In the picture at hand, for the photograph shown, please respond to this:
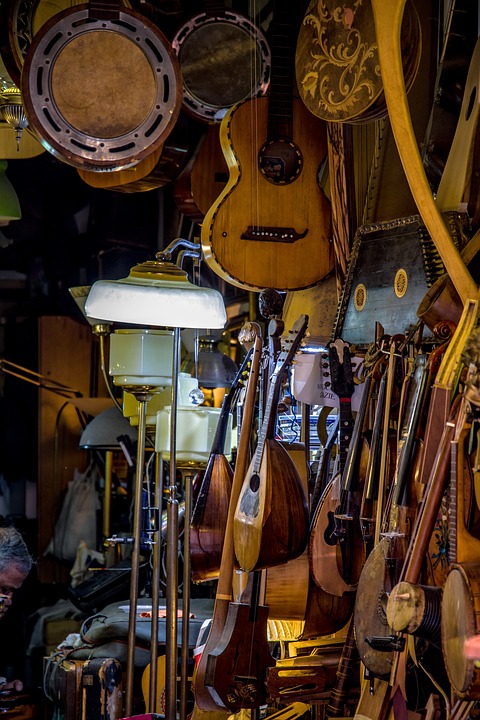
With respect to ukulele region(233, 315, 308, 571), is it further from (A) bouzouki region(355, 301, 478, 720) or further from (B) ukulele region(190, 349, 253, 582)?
(A) bouzouki region(355, 301, 478, 720)

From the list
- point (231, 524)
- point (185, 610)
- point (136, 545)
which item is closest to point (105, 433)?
point (136, 545)

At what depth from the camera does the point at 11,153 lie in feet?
15.0

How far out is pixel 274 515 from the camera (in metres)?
2.91

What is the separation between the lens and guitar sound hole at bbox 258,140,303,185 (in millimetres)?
3512

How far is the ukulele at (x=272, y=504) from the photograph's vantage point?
291 centimetres

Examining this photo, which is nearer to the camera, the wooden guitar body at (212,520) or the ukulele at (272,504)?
the ukulele at (272,504)

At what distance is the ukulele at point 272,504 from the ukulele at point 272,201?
501mm

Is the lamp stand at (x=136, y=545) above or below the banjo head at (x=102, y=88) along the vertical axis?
below

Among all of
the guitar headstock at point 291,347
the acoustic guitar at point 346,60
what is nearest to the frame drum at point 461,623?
the guitar headstock at point 291,347

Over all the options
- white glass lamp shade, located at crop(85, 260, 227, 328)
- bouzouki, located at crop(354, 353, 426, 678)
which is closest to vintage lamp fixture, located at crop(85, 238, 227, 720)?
white glass lamp shade, located at crop(85, 260, 227, 328)

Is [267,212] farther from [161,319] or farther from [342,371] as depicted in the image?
[342,371]

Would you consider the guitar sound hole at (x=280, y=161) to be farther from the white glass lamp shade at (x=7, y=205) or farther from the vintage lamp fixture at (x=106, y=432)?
the vintage lamp fixture at (x=106, y=432)

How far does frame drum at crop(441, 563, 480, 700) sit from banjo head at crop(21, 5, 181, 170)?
1808 millimetres

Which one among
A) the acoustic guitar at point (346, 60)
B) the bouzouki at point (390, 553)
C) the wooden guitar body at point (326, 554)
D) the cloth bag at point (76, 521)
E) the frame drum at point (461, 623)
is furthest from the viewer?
the cloth bag at point (76, 521)
